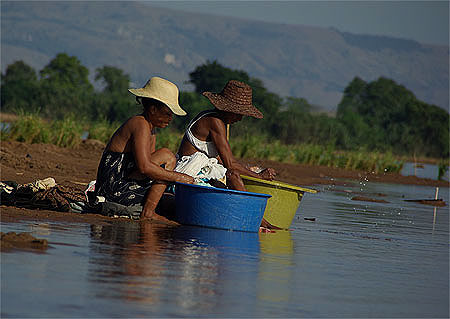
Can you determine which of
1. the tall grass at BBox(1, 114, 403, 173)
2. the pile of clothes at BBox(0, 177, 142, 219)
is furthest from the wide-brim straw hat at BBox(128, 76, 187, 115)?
the tall grass at BBox(1, 114, 403, 173)

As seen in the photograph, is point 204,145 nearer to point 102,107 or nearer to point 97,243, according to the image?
point 97,243

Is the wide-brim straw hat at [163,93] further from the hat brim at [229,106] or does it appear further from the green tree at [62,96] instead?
the green tree at [62,96]

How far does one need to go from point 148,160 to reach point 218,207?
32.0 inches

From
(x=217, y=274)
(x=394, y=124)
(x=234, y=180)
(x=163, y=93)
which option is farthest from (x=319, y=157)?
(x=394, y=124)

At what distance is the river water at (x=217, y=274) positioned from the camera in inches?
202

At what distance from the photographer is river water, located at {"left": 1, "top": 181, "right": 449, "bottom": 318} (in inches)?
202

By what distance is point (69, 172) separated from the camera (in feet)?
50.0

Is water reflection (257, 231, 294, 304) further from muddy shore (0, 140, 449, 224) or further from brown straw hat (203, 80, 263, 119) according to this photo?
muddy shore (0, 140, 449, 224)

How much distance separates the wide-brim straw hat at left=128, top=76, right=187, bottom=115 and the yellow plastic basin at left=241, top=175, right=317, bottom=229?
1.16 metres

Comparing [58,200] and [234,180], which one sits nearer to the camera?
[234,180]

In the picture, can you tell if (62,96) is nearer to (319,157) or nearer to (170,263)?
(319,157)

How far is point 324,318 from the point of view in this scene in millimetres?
5246

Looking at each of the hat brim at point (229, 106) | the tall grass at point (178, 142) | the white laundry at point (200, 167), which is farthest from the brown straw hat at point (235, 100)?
the tall grass at point (178, 142)

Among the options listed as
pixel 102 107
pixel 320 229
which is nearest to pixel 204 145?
pixel 320 229
